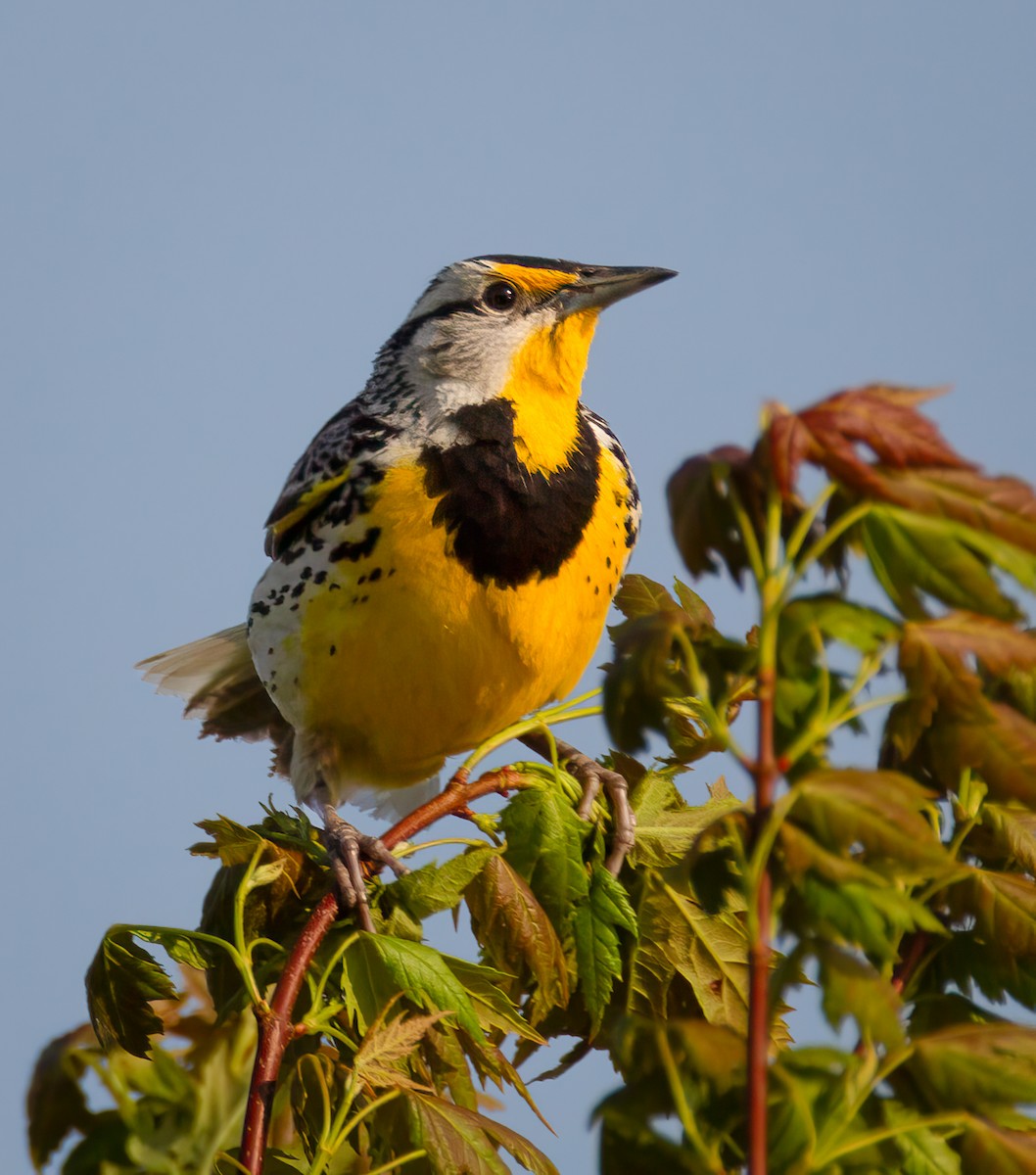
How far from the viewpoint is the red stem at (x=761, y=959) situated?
86 cm

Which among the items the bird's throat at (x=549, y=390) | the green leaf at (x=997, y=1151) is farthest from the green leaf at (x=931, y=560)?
the bird's throat at (x=549, y=390)

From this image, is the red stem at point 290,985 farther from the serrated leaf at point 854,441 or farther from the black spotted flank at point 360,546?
the black spotted flank at point 360,546

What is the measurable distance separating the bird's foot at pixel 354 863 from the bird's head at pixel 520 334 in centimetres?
126

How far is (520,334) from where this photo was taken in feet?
11.0

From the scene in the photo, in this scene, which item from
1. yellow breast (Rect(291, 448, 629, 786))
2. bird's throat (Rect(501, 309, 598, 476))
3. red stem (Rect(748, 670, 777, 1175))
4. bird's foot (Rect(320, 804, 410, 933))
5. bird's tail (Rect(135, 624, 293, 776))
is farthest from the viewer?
bird's tail (Rect(135, 624, 293, 776))

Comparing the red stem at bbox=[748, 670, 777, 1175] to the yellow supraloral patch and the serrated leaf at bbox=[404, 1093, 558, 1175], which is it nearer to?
the serrated leaf at bbox=[404, 1093, 558, 1175]

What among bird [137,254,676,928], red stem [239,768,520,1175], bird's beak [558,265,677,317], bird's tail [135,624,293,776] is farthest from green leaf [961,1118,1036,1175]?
bird's tail [135,624,293,776]

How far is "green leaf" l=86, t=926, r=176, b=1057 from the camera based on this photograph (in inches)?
67.5

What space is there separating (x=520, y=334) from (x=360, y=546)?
67cm

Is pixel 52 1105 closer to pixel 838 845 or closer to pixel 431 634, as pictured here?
pixel 838 845

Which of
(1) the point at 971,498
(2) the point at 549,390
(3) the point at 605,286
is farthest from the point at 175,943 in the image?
(3) the point at 605,286

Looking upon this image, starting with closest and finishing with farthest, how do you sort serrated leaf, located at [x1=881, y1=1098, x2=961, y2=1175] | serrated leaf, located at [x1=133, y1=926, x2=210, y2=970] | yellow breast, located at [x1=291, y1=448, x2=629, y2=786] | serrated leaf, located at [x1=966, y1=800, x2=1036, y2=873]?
serrated leaf, located at [x1=881, y1=1098, x2=961, y2=1175] → serrated leaf, located at [x1=966, y1=800, x2=1036, y2=873] → serrated leaf, located at [x1=133, y1=926, x2=210, y2=970] → yellow breast, located at [x1=291, y1=448, x2=629, y2=786]

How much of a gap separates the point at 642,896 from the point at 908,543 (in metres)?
1.13

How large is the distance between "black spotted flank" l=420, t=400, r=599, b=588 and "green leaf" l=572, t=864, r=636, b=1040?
47.4 inches
